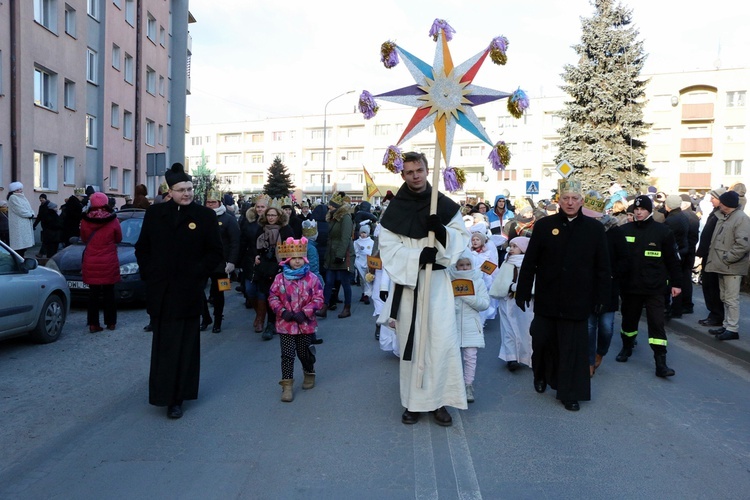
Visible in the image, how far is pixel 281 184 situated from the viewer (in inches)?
2849

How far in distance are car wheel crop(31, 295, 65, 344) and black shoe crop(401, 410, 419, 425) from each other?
204 inches

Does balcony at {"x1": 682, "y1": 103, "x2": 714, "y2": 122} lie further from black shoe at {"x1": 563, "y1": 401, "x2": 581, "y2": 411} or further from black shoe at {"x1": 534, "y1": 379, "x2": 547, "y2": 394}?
black shoe at {"x1": 563, "y1": 401, "x2": 581, "y2": 411}

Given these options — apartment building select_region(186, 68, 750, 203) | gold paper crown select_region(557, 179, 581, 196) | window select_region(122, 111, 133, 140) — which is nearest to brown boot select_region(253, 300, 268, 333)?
gold paper crown select_region(557, 179, 581, 196)

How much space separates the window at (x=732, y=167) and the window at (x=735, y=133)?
5.63ft

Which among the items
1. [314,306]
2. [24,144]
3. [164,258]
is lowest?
[314,306]

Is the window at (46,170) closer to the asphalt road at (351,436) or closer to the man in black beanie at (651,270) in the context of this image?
the asphalt road at (351,436)

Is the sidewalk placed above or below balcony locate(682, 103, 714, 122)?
below

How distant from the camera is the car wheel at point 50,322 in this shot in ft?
27.2

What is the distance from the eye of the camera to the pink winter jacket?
6.27 meters

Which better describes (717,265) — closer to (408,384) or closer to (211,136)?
(408,384)

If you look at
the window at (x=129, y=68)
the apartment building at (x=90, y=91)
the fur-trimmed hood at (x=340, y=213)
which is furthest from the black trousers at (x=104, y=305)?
the window at (x=129, y=68)

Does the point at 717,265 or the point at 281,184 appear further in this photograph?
the point at 281,184

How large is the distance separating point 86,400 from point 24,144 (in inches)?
719

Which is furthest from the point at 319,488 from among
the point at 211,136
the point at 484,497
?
the point at 211,136
